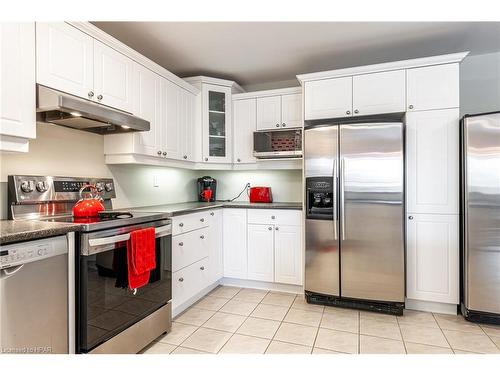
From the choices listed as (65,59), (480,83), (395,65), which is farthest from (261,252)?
(480,83)

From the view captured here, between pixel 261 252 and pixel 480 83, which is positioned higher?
pixel 480 83

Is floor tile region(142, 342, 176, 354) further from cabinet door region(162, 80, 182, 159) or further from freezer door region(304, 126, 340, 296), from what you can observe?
cabinet door region(162, 80, 182, 159)

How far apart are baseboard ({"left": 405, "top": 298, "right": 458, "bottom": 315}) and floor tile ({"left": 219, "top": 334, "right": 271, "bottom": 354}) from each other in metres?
1.47

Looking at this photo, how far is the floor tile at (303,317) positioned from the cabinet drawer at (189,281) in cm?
89

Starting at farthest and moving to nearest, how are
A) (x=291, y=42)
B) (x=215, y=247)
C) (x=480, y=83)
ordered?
(x=215, y=247)
(x=480, y=83)
(x=291, y=42)

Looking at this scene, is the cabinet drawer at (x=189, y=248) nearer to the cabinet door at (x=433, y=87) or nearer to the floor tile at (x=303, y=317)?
the floor tile at (x=303, y=317)

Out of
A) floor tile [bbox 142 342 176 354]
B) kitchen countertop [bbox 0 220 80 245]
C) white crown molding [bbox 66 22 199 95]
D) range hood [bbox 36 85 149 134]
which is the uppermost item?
white crown molding [bbox 66 22 199 95]

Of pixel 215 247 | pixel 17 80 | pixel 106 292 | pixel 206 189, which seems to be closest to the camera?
pixel 17 80

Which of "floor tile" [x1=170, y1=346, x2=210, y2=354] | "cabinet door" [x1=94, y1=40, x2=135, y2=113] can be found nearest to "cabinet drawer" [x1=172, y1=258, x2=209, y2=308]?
"floor tile" [x1=170, y1=346, x2=210, y2=354]

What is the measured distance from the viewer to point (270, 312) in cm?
262

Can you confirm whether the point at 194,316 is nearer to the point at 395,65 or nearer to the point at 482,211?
the point at 482,211

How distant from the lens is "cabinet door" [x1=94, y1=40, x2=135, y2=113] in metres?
2.07

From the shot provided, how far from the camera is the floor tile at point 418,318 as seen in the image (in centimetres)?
239

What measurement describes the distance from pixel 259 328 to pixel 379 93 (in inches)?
92.6
